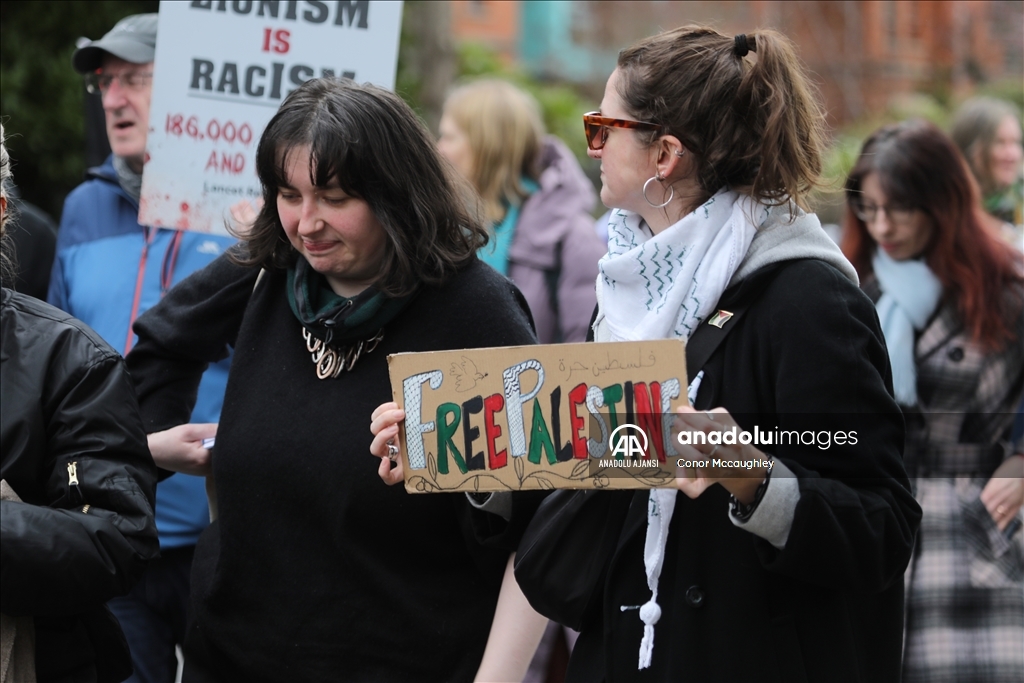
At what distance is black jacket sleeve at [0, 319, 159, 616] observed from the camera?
2.21m

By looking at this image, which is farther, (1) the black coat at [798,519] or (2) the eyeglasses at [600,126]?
(2) the eyeglasses at [600,126]

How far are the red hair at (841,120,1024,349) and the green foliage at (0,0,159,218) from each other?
17.2ft

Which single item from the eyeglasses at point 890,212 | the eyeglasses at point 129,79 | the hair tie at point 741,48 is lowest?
the eyeglasses at point 890,212

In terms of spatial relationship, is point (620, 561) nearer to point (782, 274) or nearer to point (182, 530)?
point (782, 274)

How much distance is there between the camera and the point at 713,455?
205cm

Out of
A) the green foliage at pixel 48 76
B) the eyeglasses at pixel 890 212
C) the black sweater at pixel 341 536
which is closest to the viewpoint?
the black sweater at pixel 341 536

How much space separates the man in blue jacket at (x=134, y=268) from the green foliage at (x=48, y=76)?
3801 millimetres

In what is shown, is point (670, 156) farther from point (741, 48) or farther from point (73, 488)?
point (73, 488)

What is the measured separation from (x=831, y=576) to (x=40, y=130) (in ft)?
22.1

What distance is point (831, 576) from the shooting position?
2.13 metres

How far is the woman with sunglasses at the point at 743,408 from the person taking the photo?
214 centimetres

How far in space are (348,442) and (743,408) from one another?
0.90 meters

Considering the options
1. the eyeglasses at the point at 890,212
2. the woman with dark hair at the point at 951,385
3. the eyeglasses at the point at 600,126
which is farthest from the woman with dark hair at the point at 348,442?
the eyeglasses at the point at 890,212

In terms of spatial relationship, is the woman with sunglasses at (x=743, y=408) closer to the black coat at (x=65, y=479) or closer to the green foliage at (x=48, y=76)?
the black coat at (x=65, y=479)
